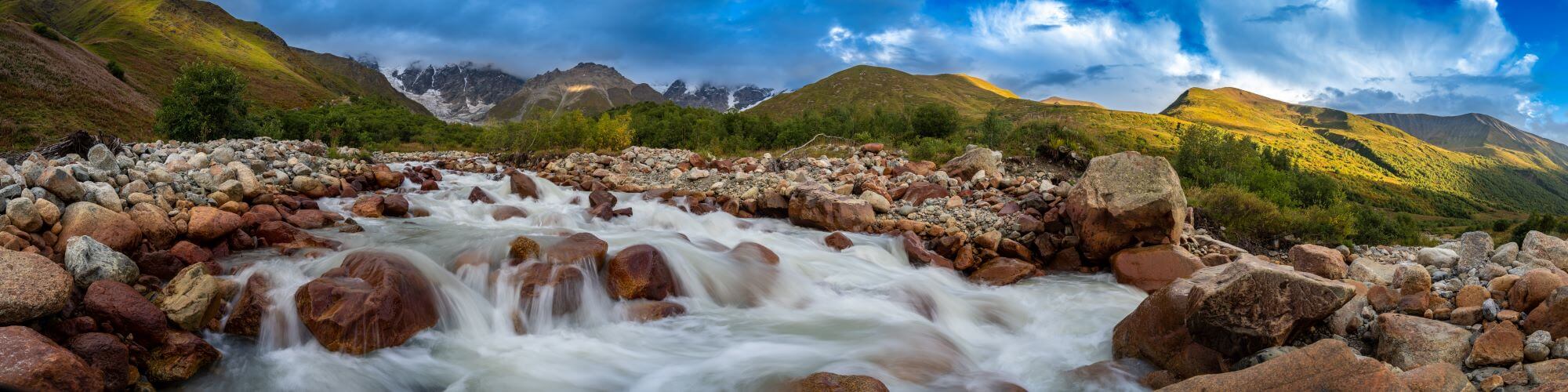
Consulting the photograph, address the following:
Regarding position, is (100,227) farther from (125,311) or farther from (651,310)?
(651,310)

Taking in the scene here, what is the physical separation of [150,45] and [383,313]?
16202 cm

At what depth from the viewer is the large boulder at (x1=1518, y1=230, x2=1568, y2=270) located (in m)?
5.26

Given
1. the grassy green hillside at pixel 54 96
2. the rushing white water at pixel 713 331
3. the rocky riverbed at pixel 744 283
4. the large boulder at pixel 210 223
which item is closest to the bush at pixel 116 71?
the grassy green hillside at pixel 54 96

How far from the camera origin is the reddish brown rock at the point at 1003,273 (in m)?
9.14

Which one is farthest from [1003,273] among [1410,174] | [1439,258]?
[1410,174]

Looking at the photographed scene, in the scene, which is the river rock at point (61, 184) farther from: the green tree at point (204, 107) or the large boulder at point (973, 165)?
the green tree at point (204, 107)

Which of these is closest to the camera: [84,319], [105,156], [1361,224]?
[84,319]

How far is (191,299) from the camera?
15.9 feet

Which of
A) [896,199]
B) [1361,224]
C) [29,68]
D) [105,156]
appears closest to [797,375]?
[896,199]

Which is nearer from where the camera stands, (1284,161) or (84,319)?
(84,319)

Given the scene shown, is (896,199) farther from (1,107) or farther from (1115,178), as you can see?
(1,107)

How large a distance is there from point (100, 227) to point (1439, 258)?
51.7 feet

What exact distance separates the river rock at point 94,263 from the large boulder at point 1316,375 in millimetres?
9108

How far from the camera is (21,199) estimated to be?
558 centimetres
